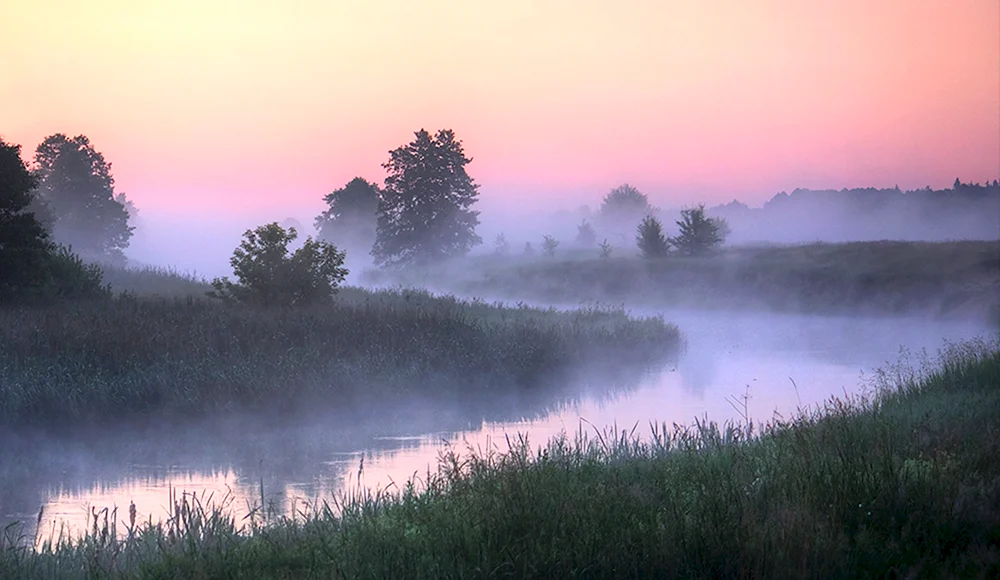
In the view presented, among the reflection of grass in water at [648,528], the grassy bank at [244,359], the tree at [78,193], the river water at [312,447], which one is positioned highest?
the tree at [78,193]

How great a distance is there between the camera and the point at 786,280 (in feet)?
175

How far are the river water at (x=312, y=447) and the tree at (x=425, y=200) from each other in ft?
143

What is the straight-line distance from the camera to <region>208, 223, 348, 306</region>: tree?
85.4 ft

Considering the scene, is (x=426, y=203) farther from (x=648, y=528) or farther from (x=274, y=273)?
(x=648, y=528)

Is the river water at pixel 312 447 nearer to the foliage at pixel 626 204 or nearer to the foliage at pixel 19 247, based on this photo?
the foliage at pixel 19 247

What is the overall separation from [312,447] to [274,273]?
34.5 ft

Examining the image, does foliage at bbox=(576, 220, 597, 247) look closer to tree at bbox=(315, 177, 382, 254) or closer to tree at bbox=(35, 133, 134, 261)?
tree at bbox=(315, 177, 382, 254)

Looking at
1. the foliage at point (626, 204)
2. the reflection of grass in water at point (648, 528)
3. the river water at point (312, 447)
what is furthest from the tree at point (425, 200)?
the foliage at point (626, 204)

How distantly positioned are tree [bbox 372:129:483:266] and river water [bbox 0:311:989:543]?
43.7m

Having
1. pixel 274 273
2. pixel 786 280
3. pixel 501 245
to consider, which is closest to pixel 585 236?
pixel 501 245

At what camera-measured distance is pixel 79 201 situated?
62.4 metres

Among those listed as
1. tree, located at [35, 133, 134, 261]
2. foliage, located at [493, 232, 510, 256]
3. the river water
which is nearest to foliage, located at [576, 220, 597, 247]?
foliage, located at [493, 232, 510, 256]

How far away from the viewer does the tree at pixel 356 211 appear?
3627 inches

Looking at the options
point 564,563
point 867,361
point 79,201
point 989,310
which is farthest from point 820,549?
point 79,201
